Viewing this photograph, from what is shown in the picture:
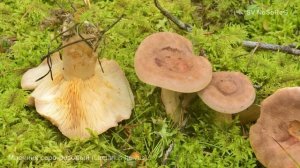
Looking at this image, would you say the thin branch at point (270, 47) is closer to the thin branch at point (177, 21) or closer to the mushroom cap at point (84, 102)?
the thin branch at point (177, 21)

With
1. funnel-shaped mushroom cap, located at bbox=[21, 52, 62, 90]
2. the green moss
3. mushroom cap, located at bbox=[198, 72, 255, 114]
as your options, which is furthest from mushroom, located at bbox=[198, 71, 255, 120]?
funnel-shaped mushroom cap, located at bbox=[21, 52, 62, 90]

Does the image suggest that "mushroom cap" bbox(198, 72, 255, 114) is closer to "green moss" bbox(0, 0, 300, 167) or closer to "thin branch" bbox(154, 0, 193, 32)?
"green moss" bbox(0, 0, 300, 167)

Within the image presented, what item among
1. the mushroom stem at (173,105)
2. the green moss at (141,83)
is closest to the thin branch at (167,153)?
the green moss at (141,83)

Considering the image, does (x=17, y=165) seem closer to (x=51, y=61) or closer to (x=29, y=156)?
(x=29, y=156)

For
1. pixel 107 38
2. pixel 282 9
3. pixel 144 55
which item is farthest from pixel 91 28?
pixel 282 9

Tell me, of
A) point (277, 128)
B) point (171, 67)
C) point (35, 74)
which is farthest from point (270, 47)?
point (35, 74)

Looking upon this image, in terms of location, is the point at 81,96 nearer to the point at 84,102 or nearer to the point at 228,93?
the point at 84,102
